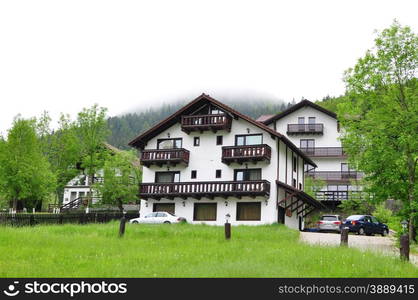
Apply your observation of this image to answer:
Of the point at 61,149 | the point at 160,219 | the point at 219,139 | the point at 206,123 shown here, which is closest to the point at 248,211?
the point at 219,139

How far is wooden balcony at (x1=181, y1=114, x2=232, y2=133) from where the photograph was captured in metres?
38.3

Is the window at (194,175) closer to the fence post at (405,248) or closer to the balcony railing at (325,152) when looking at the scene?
the balcony railing at (325,152)

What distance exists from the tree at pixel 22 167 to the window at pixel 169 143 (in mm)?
12433

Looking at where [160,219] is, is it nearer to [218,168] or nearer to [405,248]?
[218,168]

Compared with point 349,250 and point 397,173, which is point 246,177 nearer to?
point 397,173

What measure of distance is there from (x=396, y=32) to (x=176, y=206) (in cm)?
2197

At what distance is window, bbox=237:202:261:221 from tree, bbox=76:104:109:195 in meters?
20.2

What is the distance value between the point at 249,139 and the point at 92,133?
20.0 metres

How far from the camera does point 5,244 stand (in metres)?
17.7

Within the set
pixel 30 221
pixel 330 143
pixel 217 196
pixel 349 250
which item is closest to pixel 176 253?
pixel 349 250

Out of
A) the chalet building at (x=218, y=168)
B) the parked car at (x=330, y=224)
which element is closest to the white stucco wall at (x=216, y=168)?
the chalet building at (x=218, y=168)

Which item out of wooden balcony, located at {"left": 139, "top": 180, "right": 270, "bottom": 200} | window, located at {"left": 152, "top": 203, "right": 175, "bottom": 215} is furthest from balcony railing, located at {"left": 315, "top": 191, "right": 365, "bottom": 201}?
window, located at {"left": 152, "top": 203, "right": 175, "bottom": 215}

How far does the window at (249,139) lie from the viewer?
1501 inches

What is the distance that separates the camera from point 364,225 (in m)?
34.9
